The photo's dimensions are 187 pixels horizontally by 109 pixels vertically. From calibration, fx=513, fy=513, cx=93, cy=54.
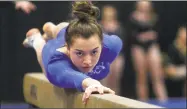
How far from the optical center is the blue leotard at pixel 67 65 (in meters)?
2.51

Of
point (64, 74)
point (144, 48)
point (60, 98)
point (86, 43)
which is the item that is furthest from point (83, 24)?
point (144, 48)

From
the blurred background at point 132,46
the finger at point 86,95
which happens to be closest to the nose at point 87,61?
the finger at point 86,95

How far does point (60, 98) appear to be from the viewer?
2.81m

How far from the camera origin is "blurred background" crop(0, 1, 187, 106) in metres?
6.29

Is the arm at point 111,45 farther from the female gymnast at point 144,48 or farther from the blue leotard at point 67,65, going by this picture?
the female gymnast at point 144,48

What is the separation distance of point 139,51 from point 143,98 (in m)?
0.62

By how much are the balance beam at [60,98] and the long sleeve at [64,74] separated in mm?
61

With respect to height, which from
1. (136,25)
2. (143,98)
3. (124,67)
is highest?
(136,25)

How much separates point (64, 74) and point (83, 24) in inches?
11.8

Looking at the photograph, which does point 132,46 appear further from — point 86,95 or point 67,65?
point 86,95

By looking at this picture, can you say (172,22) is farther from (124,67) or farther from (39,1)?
(39,1)

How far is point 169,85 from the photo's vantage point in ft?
22.7

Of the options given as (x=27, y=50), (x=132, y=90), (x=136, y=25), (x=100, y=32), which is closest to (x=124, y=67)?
(x=132, y=90)

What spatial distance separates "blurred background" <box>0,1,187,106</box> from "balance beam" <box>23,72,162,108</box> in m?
2.69
